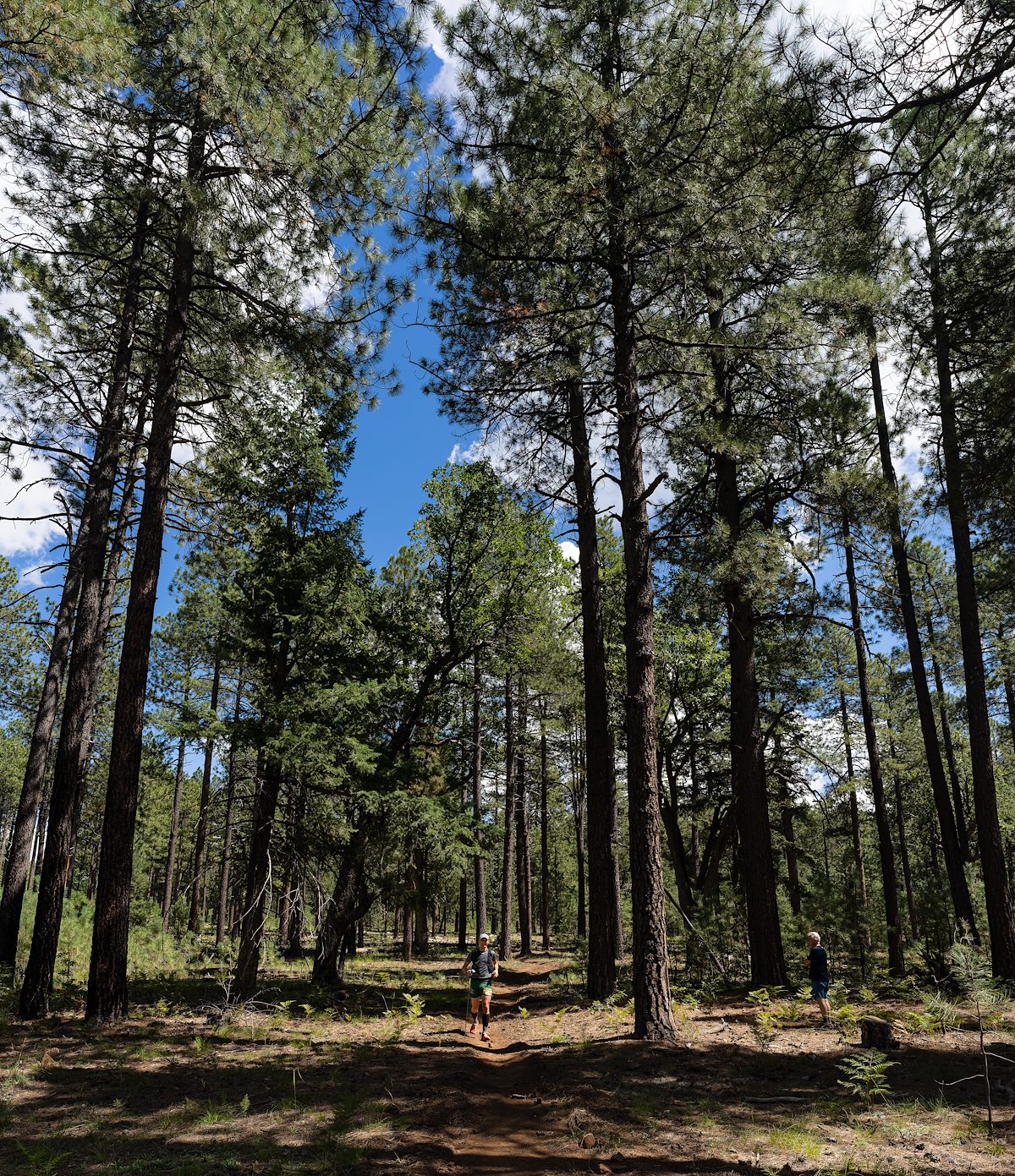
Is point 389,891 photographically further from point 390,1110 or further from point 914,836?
point 914,836

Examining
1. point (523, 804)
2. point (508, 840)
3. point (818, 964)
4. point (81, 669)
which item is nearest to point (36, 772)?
point (81, 669)

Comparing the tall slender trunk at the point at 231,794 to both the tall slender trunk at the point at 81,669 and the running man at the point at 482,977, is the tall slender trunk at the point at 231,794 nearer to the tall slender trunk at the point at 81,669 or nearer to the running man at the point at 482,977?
the tall slender trunk at the point at 81,669

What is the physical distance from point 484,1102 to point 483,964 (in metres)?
4.09

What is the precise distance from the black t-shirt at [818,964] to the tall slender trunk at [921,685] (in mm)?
3411

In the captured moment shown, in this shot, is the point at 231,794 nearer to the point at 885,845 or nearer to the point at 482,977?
the point at 482,977

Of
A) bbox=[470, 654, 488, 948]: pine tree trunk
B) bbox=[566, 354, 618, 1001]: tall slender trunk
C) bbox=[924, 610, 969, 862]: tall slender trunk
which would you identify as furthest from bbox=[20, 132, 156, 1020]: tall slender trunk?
bbox=[924, 610, 969, 862]: tall slender trunk

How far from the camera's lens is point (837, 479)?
36.8 ft

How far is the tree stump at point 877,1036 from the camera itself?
25.7 ft

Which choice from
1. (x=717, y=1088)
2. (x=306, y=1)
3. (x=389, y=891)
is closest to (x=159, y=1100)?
(x=717, y=1088)

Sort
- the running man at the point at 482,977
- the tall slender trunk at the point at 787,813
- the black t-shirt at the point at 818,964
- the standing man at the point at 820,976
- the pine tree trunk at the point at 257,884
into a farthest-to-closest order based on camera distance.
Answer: the tall slender trunk at the point at 787,813
the pine tree trunk at the point at 257,884
the running man at the point at 482,977
the black t-shirt at the point at 818,964
the standing man at the point at 820,976

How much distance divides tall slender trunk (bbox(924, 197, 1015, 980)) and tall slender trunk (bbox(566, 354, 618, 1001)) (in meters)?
5.42

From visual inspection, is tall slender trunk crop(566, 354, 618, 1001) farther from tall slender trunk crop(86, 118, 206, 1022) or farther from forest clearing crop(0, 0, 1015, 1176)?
tall slender trunk crop(86, 118, 206, 1022)

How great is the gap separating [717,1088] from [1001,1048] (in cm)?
356

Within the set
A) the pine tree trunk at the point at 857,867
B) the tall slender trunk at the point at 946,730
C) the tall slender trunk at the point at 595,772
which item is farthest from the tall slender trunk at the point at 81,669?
the tall slender trunk at the point at 946,730
